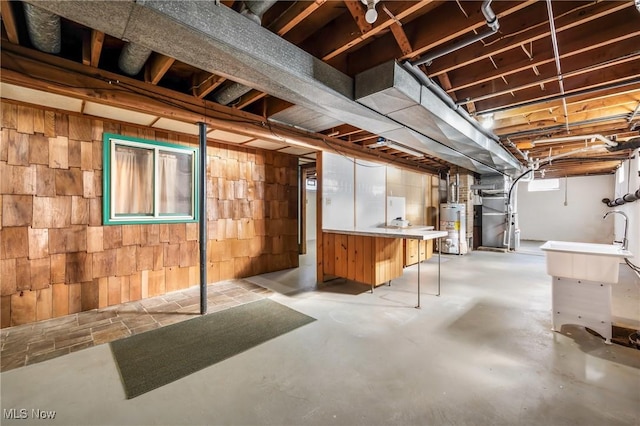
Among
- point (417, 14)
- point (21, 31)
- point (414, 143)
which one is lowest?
point (414, 143)

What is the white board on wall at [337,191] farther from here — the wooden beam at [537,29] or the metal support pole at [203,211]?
the wooden beam at [537,29]

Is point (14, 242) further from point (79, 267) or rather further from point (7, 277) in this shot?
point (79, 267)

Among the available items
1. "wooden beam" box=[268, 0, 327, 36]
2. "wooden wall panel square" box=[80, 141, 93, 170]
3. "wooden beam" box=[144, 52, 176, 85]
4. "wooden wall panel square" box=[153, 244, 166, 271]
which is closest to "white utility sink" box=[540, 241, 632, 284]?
"wooden beam" box=[268, 0, 327, 36]

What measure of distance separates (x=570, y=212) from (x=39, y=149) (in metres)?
14.6

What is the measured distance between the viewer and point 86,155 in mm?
3260

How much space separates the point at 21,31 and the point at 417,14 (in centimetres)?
318

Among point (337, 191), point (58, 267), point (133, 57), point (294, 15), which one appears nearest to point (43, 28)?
point (133, 57)

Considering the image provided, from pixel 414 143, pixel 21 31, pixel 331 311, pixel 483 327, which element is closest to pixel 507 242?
pixel 414 143

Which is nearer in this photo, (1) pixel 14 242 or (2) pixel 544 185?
(1) pixel 14 242

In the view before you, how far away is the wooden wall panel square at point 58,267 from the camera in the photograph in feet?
10.1

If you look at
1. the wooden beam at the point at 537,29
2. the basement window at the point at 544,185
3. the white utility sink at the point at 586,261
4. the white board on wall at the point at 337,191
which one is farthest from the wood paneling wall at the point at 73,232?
the basement window at the point at 544,185

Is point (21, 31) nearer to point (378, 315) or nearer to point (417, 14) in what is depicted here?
point (417, 14)

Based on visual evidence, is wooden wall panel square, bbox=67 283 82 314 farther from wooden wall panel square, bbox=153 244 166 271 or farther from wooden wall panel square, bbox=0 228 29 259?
wooden wall panel square, bbox=153 244 166 271

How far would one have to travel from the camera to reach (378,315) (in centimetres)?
317
